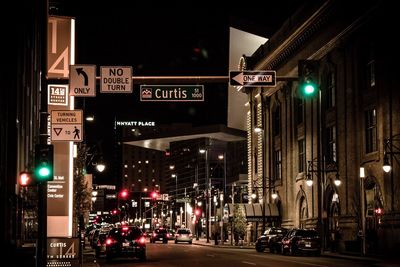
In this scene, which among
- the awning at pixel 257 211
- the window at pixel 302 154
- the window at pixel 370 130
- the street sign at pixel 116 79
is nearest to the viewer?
the street sign at pixel 116 79

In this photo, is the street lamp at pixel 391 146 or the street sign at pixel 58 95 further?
the street lamp at pixel 391 146

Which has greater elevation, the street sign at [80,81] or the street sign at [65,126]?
the street sign at [80,81]

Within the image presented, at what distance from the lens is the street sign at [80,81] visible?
20172mm

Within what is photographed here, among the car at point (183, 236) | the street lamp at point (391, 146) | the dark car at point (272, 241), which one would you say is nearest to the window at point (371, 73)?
the street lamp at point (391, 146)

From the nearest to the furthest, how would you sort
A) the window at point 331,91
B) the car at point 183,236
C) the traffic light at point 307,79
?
the traffic light at point 307,79
the window at point 331,91
the car at point 183,236

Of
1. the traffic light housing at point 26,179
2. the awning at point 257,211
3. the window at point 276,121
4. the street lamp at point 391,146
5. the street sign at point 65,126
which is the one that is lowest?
the awning at point 257,211

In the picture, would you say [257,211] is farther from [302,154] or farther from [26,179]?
[26,179]

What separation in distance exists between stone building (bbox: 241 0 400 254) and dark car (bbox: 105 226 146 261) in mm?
11386

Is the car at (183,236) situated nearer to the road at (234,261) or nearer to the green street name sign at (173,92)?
the road at (234,261)

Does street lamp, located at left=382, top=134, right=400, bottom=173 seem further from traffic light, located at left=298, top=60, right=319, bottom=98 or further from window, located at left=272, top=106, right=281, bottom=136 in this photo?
window, located at left=272, top=106, right=281, bottom=136

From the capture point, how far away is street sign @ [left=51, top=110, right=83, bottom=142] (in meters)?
20.6

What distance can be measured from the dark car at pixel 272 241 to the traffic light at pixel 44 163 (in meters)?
32.9

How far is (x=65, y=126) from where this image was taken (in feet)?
68.0

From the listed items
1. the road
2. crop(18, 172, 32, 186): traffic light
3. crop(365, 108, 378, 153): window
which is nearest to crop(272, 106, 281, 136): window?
crop(365, 108, 378, 153): window
